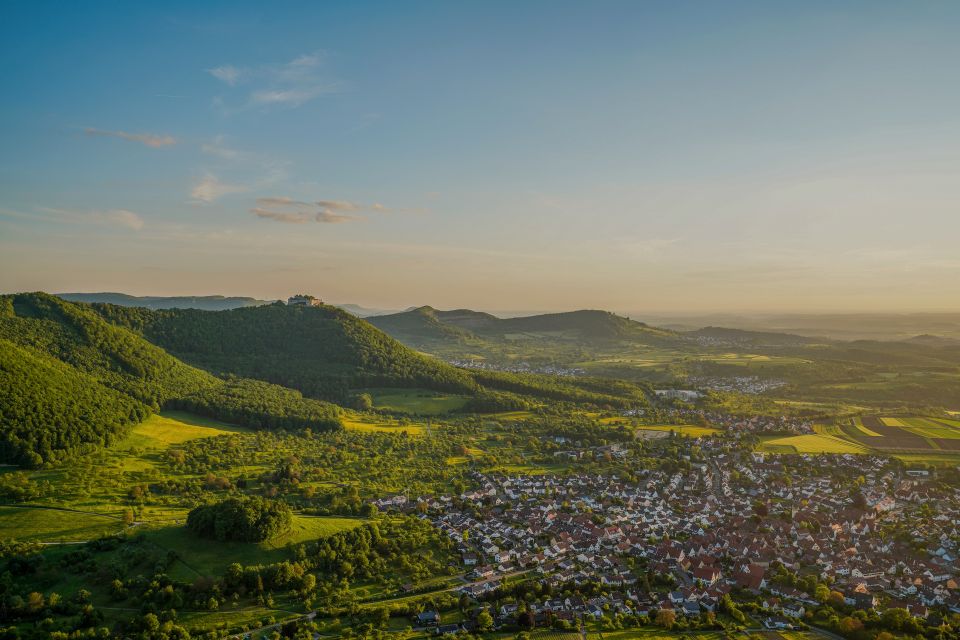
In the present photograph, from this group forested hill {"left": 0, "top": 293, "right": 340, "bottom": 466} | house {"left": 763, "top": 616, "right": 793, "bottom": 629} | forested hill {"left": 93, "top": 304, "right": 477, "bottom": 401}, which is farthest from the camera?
forested hill {"left": 93, "top": 304, "right": 477, "bottom": 401}

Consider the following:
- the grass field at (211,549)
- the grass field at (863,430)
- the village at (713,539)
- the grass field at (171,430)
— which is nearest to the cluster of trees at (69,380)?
the grass field at (171,430)

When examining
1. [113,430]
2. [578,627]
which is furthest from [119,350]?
[578,627]

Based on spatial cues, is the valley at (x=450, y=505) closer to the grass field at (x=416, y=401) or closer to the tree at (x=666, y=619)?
the tree at (x=666, y=619)

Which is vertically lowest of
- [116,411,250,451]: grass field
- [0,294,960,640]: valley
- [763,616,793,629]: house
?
[763,616,793,629]: house

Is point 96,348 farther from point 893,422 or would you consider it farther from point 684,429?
point 893,422

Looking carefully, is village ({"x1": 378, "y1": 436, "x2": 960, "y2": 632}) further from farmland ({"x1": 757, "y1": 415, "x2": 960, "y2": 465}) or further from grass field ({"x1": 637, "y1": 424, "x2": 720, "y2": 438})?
grass field ({"x1": 637, "y1": 424, "x2": 720, "y2": 438})

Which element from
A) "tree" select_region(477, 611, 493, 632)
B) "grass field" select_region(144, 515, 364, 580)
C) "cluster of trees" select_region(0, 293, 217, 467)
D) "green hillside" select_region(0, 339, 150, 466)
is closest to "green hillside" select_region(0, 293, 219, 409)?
"cluster of trees" select_region(0, 293, 217, 467)
